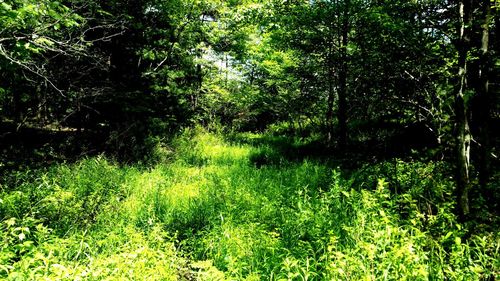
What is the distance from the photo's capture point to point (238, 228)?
4.29 m

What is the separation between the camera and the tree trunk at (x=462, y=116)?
11.3 ft

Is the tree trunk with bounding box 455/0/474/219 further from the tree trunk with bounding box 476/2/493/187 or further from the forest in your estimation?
the tree trunk with bounding box 476/2/493/187

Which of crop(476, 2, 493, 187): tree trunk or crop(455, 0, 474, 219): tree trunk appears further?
crop(476, 2, 493, 187): tree trunk

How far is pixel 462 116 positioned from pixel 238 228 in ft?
10.3

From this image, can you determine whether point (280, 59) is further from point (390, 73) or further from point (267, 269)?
point (267, 269)

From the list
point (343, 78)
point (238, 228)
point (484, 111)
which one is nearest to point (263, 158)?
point (343, 78)

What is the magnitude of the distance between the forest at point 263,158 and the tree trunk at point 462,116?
2cm

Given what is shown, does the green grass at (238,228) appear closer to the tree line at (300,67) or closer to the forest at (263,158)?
the forest at (263,158)

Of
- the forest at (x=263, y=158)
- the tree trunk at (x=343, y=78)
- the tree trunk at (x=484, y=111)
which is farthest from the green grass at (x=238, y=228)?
the tree trunk at (x=343, y=78)

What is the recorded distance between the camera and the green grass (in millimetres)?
2945

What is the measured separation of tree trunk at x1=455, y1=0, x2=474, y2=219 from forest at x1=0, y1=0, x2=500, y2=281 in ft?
0.06

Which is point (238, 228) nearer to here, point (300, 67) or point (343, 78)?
point (343, 78)

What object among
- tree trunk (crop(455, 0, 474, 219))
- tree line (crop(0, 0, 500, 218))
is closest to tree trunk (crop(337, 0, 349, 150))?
tree line (crop(0, 0, 500, 218))

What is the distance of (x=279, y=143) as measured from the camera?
12.8m
